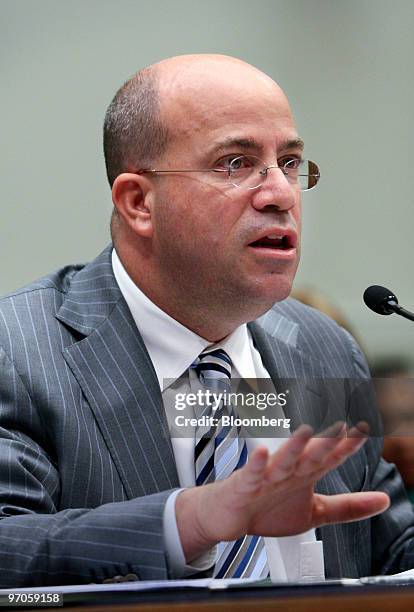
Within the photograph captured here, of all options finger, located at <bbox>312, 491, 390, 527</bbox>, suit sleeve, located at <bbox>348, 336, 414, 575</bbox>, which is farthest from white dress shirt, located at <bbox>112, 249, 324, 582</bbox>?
suit sleeve, located at <bbox>348, 336, 414, 575</bbox>

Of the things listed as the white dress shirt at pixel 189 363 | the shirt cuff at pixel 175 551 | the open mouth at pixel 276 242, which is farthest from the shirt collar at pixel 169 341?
the shirt cuff at pixel 175 551

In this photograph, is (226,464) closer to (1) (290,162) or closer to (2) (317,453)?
(2) (317,453)

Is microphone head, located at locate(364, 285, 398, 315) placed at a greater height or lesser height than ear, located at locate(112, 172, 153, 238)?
lesser

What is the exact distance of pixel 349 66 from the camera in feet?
13.2

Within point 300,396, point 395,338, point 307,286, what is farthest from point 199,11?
point 300,396

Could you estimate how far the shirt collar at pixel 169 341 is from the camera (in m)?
1.79

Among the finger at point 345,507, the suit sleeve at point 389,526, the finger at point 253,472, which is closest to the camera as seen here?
the finger at point 253,472

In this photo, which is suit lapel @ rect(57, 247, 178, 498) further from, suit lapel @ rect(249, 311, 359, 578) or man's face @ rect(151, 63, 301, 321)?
suit lapel @ rect(249, 311, 359, 578)

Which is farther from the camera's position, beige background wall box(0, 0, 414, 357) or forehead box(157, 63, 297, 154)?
beige background wall box(0, 0, 414, 357)

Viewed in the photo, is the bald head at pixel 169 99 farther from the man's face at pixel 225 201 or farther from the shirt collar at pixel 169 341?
the shirt collar at pixel 169 341

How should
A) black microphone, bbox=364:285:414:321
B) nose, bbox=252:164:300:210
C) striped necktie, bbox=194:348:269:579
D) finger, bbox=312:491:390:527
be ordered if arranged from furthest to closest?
nose, bbox=252:164:300:210 < black microphone, bbox=364:285:414:321 < striped necktie, bbox=194:348:269:579 < finger, bbox=312:491:390:527

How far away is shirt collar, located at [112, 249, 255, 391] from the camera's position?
179 cm

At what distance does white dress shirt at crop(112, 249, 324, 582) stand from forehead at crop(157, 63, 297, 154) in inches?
12.6

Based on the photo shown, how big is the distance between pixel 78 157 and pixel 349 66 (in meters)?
1.21
